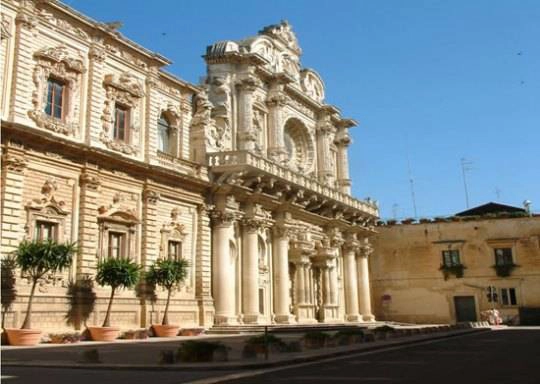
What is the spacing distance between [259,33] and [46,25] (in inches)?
691

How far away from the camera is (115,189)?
78.3 feet

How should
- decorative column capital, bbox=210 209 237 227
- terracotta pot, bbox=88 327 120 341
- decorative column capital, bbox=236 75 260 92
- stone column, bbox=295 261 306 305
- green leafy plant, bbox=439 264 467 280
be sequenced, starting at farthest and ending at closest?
green leafy plant, bbox=439 264 467 280 < stone column, bbox=295 261 306 305 < decorative column capital, bbox=236 75 260 92 < decorative column capital, bbox=210 209 237 227 < terracotta pot, bbox=88 327 120 341

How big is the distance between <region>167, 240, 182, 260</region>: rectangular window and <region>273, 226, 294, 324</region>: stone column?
6.95m

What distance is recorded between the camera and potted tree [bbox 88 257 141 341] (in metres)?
21.1

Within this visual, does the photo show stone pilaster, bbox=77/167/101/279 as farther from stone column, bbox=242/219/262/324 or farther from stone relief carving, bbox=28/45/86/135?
stone column, bbox=242/219/262/324

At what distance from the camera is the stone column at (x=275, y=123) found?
3497cm

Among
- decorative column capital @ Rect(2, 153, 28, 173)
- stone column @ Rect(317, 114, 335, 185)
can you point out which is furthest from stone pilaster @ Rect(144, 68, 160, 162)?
stone column @ Rect(317, 114, 335, 185)

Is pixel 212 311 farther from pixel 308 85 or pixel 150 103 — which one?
pixel 308 85

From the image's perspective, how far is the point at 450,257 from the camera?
47.6 metres

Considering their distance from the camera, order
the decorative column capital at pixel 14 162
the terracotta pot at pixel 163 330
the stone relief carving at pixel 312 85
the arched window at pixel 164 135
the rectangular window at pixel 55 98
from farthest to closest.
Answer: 1. the stone relief carving at pixel 312 85
2. the arched window at pixel 164 135
3. the terracotta pot at pixel 163 330
4. the rectangular window at pixel 55 98
5. the decorative column capital at pixel 14 162

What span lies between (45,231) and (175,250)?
7.04 m

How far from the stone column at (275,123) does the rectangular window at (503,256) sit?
2000cm

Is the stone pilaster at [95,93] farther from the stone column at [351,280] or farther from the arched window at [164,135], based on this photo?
the stone column at [351,280]

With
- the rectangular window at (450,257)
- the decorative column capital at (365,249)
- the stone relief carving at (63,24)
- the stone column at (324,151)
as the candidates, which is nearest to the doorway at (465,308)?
the rectangular window at (450,257)
